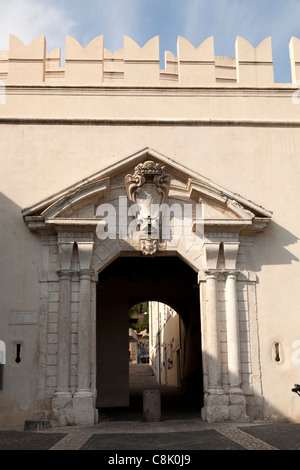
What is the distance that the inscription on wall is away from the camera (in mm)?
10969

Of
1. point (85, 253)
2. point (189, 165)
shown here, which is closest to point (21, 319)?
point (85, 253)

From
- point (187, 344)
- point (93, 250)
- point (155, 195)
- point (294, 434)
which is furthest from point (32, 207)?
point (187, 344)

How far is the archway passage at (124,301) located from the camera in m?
15.1

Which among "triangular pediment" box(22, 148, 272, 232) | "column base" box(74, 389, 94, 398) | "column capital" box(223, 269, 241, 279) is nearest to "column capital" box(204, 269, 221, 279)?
"column capital" box(223, 269, 241, 279)

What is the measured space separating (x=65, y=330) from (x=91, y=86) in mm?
4812

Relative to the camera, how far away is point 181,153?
474 inches

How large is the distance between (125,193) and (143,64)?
2.80 metres

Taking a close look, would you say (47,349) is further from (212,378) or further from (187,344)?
(187,344)

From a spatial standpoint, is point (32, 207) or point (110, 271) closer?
point (32, 207)

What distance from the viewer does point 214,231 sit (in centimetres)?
1142

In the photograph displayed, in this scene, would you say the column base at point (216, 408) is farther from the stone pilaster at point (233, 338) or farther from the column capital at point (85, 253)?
the column capital at point (85, 253)

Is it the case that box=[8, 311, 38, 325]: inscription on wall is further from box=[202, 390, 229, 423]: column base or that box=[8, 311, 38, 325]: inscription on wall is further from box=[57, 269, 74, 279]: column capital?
box=[202, 390, 229, 423]: column base

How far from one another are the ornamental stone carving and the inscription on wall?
2338 mm

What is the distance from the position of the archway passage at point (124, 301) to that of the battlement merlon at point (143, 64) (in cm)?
435
